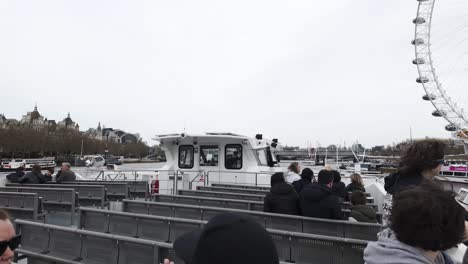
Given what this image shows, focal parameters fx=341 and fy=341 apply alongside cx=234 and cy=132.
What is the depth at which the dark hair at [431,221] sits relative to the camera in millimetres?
1622

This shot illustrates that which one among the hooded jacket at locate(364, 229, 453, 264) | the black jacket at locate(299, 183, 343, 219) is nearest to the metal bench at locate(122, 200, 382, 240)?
the black jacket at locate(299, 183, 343, 219)

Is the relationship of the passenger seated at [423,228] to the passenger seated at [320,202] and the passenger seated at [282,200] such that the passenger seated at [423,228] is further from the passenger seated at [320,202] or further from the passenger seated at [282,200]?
the passenger seated at [282,200]

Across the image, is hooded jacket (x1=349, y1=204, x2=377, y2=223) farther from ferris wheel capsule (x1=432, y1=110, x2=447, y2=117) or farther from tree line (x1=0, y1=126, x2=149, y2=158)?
tree line (x1=0, y1=126, x2=149, y2=158)

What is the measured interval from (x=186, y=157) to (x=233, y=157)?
1.93 meters

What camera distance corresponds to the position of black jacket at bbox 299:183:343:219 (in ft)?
17.2

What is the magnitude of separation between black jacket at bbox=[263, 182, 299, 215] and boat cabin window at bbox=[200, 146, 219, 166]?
7.88 meters

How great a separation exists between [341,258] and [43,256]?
11.8 ft

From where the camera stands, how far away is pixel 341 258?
3.65 metres

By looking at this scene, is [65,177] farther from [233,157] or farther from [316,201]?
[316,201]

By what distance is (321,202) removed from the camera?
17.2 feet

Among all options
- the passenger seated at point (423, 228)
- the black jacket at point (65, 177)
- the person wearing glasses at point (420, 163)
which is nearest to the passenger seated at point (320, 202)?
the person wearing glasses at point (420, 163)

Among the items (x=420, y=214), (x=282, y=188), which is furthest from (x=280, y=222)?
(x=420, y=214)

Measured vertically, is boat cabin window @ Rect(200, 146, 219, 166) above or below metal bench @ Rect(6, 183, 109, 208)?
above

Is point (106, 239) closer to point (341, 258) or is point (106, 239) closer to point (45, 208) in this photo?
point (341, 258)
